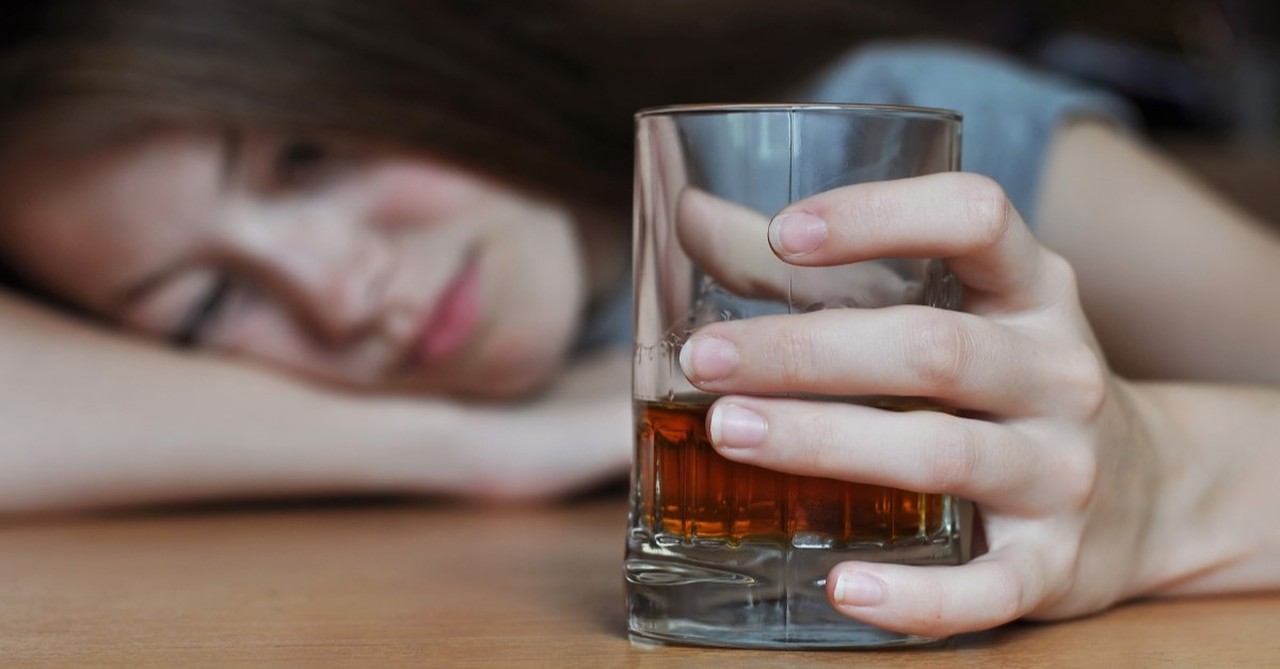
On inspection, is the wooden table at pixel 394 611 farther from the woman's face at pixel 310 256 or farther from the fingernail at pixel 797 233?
the woman's face at pixel 310 256

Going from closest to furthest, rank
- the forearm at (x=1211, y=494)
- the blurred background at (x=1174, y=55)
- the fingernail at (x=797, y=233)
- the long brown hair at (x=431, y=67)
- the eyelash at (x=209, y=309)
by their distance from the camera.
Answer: the fingernail at (x=797, y=233)
the forearm at (x=1211, y=494)
the long brown hair at (x=431, y=67)
the eyelash at (x=209, y=309)
the blurred background at (x=1174, y=55)

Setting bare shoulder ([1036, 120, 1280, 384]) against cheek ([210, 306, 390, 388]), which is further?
cheek ([210, 306, 390, 388])

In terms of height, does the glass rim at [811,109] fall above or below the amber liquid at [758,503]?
above

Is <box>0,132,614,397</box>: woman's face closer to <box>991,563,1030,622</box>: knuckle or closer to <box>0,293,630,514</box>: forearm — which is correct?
<box>0,293,630,514</box>: forearm

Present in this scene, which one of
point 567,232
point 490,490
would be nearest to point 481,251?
point 567,232

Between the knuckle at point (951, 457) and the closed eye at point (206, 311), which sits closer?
the knuckle at point (951, 457)

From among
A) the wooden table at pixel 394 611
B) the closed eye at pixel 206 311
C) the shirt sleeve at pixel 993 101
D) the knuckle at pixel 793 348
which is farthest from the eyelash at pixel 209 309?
the knuckle at pixel 793 348

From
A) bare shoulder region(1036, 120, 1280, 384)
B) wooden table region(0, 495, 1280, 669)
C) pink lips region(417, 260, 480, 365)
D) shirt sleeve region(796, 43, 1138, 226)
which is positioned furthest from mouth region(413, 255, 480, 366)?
bare shoulder region(1036, 120, 1280, 384)

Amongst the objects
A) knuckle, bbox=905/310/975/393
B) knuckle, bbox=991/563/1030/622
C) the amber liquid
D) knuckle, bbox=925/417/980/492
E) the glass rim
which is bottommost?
knuckle, bbox=991/563/1030/622
